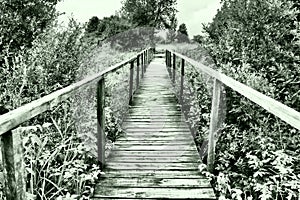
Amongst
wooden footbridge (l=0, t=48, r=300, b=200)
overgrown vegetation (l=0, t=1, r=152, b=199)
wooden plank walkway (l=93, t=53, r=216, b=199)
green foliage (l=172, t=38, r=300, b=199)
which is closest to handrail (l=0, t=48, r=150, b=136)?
wooden footbridge (l=0, t=48, r=300, b=200)

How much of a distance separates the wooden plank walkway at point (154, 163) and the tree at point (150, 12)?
31.3 m

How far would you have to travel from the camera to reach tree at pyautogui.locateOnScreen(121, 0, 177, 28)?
37438 mm

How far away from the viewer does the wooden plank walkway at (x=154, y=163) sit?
3008 millimetres

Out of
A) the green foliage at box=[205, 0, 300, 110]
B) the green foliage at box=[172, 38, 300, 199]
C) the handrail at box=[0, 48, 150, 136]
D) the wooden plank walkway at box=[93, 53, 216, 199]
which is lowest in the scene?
the wooden plank walkway at box=[93, 53, 216, 199]

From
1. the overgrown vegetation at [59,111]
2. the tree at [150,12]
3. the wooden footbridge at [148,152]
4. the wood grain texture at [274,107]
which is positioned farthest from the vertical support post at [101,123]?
the tree at [150,12]

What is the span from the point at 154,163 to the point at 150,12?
3988 centimetres

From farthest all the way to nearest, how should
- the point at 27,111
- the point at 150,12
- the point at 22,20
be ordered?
the point at 150,12 < the point at 22,20 < the point at 27,111

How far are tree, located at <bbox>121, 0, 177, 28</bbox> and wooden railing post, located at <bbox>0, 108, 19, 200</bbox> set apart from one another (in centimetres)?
3491

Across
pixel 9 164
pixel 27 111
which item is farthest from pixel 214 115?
pixel 9 164

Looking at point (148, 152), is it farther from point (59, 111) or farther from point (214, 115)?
point (59, 111)

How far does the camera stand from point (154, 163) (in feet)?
12.3

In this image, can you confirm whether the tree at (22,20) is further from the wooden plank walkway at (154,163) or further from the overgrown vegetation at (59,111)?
the wooden plank walkway at (154,163)

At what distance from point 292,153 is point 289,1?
123 inches

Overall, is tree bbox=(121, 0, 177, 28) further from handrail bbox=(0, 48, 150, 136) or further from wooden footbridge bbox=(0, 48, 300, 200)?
handrail bbox=(0, 48, 150, 136)
